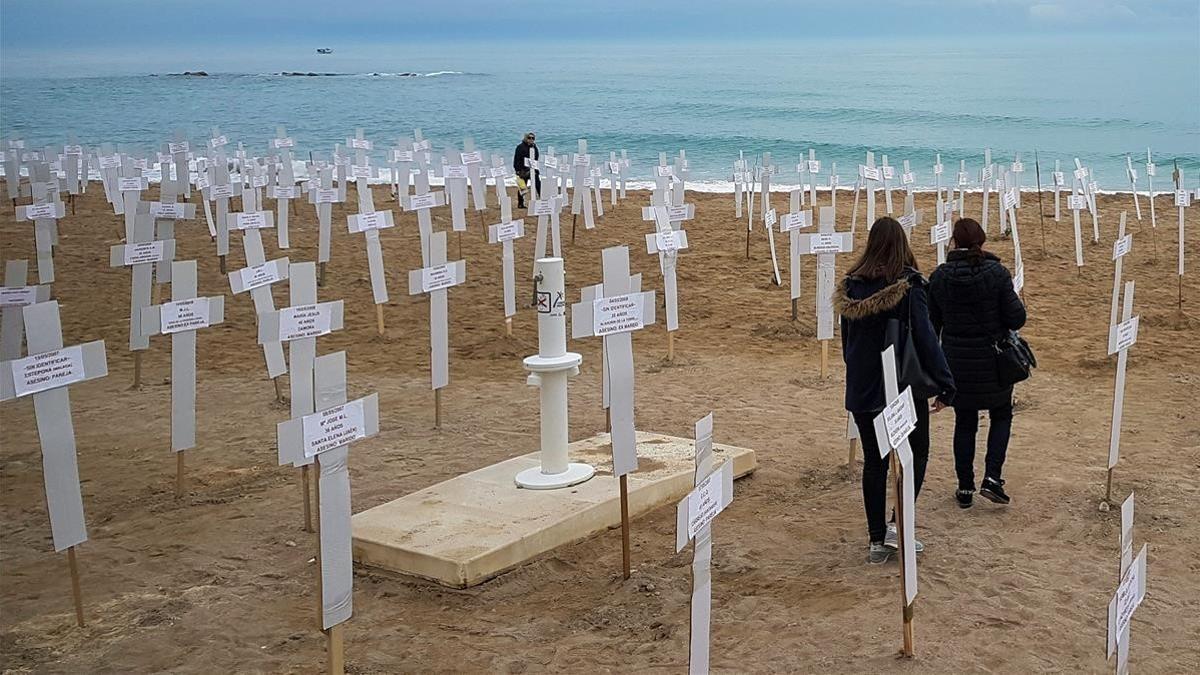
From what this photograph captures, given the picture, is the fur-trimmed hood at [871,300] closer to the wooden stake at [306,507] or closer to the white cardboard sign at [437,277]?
the wooden stake at [306,507]

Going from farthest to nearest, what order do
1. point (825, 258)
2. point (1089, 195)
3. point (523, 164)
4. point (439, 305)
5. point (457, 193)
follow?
point (523, 164)
point (1089, 195)
point (457, 193)
point (825, 258)
point (439, 305)

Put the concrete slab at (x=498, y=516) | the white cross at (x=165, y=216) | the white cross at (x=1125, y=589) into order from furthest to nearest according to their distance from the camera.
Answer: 1. the white cross at (x=165, y=216)
2. the concrete slab at (x=498, y=516)
3. the white cross at (x=1125, y=589)

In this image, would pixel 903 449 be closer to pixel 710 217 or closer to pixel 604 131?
pixel 710 217

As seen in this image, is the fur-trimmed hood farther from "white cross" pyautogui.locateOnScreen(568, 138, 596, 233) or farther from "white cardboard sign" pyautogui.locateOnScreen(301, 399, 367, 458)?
"white cross" pyautogui.locateOnScreen(568, 138, 596, 233)

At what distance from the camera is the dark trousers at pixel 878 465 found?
5613 mm

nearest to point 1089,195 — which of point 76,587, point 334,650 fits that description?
point 76,587

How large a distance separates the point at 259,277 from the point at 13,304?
135 centimetres

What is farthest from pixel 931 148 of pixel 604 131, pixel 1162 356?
pixel 1162 356

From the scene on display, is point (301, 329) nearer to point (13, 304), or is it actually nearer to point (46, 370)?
point (46, 370)

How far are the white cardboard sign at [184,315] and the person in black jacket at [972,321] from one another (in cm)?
391

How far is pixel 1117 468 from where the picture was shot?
718 centimetres

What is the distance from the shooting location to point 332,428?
13.7ft

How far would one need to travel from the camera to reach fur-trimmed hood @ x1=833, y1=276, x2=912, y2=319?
5434mm

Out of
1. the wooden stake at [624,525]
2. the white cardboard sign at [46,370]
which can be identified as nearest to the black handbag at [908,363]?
the wooden stake at [624,525]
